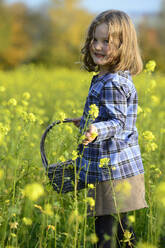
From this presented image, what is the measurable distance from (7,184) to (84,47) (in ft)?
3.85

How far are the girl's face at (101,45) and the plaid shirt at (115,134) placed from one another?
0.10 m

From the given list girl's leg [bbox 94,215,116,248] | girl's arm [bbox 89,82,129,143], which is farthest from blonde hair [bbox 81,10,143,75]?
girl's leg [bbox 94,215,116,248]

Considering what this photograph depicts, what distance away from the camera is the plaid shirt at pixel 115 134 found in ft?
5.75

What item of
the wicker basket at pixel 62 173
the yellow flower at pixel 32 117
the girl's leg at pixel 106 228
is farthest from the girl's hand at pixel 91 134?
the girl's leg at pixel 106 228

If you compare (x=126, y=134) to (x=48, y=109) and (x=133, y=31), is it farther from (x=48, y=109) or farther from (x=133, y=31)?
(x=48, y=109)

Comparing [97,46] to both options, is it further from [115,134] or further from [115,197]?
[115,197]

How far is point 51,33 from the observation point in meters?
31.3

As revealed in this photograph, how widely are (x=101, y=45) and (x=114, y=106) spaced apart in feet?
1.32

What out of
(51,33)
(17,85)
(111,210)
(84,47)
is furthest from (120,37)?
(51,33)

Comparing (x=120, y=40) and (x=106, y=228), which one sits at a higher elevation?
(x=120, y=40)

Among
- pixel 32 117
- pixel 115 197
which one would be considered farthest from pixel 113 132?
pixel 32 117

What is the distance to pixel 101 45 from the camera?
191 cm

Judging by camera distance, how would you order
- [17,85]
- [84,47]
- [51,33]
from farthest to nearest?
[51,33]
[17,85]
[84,47]

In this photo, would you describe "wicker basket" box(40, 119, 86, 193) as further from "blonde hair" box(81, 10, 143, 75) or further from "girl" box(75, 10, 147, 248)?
"blonde hair" box(81, 10, 143, 75)
